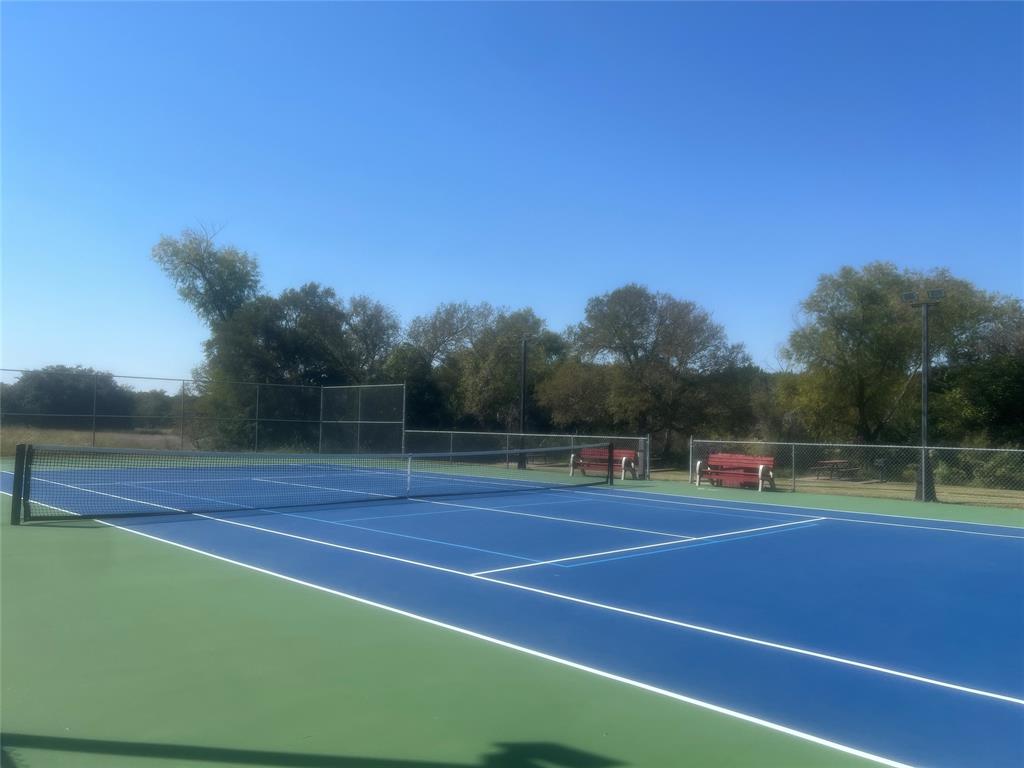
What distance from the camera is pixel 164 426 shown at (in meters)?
29.5

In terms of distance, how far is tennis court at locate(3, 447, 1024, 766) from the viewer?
5039 mm

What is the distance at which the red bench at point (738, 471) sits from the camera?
72.0 feet

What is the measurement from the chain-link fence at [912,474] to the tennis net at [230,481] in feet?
19.0

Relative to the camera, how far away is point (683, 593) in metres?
8.40

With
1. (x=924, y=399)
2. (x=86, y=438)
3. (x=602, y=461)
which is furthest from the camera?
(x=86, y=438)

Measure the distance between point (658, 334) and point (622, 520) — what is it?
82.6ft

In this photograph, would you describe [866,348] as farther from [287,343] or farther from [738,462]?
[287,343]

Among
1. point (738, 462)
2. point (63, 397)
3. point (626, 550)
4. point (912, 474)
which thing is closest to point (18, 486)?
point (626, 550)

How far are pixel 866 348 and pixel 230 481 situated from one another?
83.2 feet

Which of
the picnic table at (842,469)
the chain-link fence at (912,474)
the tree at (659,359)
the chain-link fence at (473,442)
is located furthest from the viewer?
the tree at (659,359)

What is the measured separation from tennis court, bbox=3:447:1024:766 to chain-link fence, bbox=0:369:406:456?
10.1 meters

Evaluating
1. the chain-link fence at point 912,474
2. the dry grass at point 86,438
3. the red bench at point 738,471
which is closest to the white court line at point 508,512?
the chain-link fence at point 912,474

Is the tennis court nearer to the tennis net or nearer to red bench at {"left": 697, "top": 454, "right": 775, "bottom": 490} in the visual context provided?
the tennis net

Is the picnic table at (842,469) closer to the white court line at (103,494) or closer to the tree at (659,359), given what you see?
the tree at (659,359)
